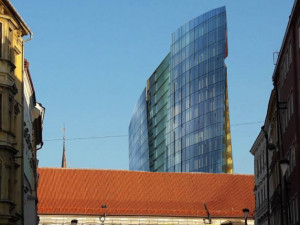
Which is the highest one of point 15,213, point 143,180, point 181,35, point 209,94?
point 181,35

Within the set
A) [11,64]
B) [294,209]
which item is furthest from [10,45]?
[294,209]

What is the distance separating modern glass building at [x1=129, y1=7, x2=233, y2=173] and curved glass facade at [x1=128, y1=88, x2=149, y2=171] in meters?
10.1

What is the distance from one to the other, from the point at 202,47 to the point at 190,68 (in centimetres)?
541

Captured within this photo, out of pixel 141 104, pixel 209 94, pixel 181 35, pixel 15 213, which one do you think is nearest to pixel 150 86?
pixel 141 104

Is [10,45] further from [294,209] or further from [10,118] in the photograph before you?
[294,209]

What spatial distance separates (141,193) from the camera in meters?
97.8

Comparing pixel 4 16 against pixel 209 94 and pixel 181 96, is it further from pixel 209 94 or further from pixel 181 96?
pixel 181 96

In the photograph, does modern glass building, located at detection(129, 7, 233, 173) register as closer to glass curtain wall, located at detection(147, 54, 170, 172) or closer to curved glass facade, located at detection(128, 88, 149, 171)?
glass curtain wall, located at detection(147, 54, 170, 172)

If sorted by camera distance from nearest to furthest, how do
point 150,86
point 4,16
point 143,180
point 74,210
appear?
point 4,16, point 74,210, point 143,180, point 150,86

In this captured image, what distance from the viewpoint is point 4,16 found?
36.3m

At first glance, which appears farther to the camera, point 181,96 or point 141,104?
point 141,104

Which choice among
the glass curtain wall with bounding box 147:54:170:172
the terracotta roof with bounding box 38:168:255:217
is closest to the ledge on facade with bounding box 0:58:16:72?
the terracotta roof with bounding box 38:168:255:217

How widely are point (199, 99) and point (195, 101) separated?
1.62m

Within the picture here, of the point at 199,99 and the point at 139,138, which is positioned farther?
the point at 139,138
